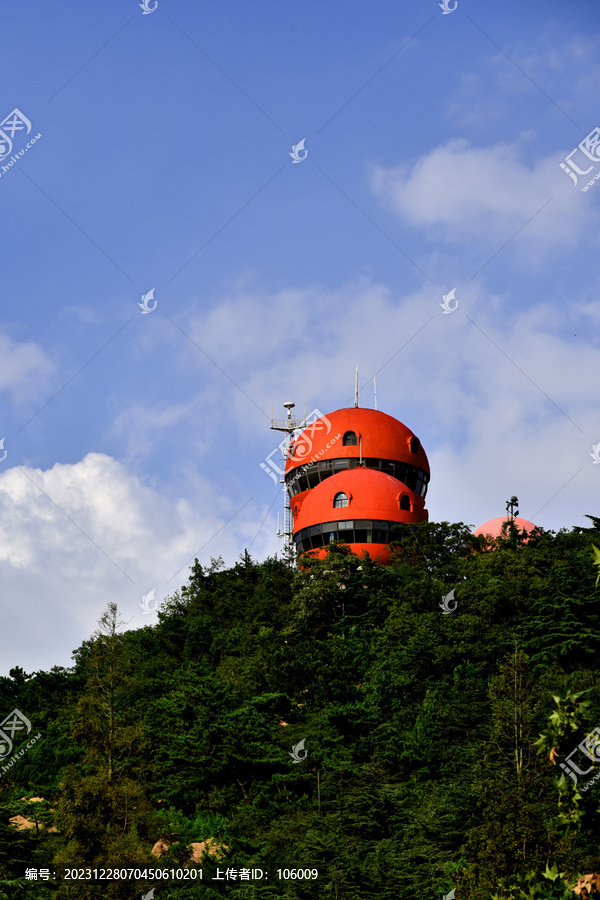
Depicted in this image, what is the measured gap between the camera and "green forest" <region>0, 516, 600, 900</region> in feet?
74.0

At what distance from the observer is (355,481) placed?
51.2m

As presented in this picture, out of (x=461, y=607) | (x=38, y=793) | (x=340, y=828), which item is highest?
(x=461, y=607)

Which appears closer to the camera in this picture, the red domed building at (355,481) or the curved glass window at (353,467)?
the red domed building at (355,481)

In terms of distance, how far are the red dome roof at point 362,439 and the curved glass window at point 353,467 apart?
11.2 inches

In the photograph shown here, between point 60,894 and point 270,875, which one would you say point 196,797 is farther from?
point 60,894

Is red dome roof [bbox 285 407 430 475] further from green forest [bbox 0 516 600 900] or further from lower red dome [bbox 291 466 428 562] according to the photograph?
green forest [bbox 0 516 600 900]

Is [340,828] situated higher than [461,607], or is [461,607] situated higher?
[461,607]

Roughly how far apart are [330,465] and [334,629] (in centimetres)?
1308

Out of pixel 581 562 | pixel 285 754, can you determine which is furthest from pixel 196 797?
pixel 581 562

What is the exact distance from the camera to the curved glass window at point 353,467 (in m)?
54.1

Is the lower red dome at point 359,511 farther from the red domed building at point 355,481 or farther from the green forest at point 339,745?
the green forest at point 339,745

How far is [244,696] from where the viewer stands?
33500 millimetres

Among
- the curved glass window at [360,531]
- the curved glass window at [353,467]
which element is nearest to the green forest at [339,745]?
the curved glass window at [360,531]

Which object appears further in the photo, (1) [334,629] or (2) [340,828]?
(1) [334,629]
